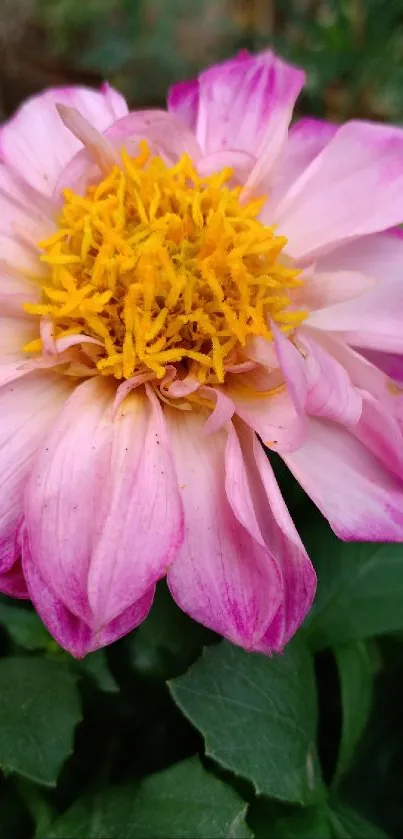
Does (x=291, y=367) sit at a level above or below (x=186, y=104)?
below

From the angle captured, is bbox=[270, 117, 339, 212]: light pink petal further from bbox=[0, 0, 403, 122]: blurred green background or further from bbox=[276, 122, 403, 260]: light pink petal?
bbox=[0, 0, 403, 122]: blurred green background

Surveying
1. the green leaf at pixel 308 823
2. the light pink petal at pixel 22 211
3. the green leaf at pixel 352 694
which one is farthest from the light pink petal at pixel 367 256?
the green leaf at pixel 308 823

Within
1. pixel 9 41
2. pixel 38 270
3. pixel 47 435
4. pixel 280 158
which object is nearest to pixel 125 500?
pixel 47 435

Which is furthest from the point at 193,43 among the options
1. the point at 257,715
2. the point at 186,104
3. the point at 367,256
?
the point at 257,715

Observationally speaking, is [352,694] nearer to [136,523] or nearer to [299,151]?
[136,523]

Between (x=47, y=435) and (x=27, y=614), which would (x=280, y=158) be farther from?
(x=27, y=614)
